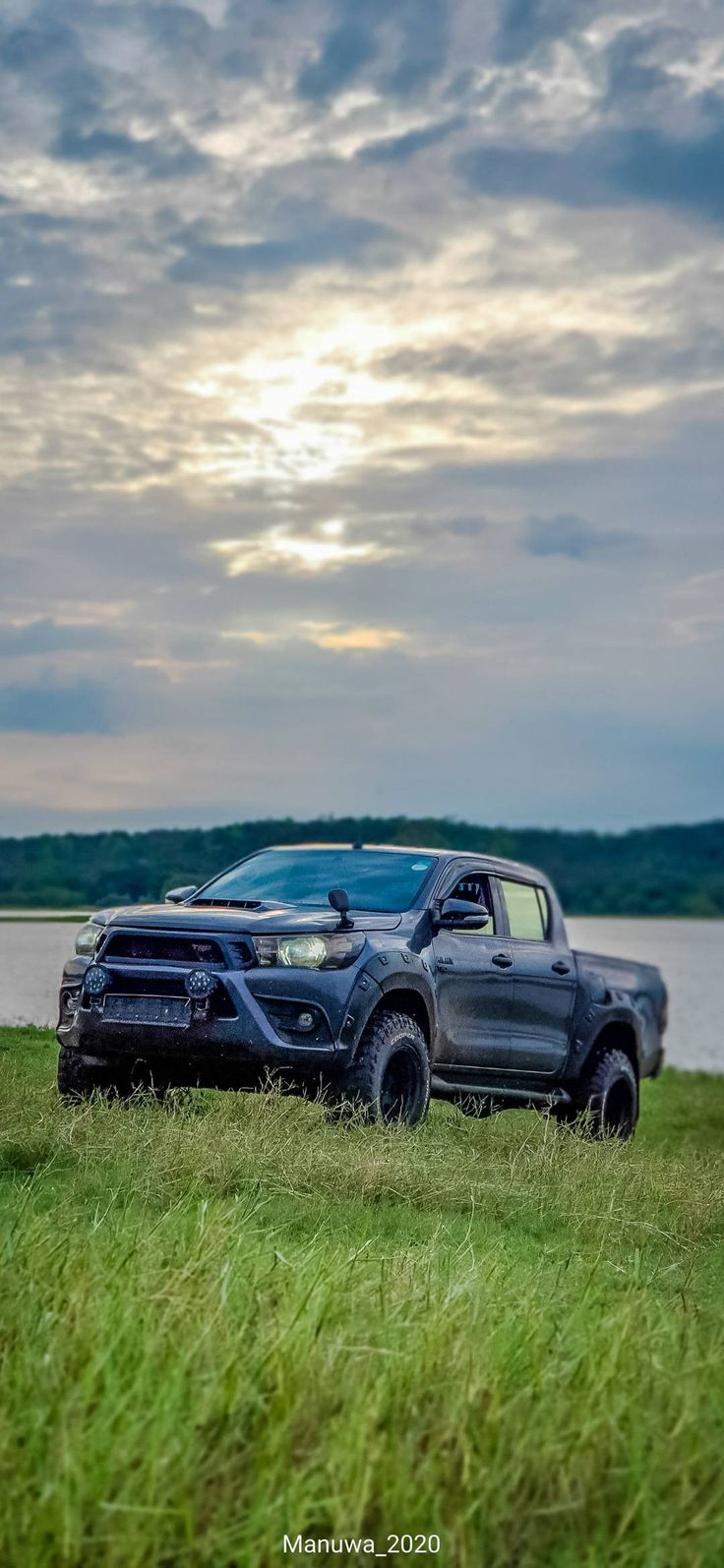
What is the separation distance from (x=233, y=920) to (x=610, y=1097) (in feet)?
14.6

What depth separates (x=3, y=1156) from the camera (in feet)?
25.2

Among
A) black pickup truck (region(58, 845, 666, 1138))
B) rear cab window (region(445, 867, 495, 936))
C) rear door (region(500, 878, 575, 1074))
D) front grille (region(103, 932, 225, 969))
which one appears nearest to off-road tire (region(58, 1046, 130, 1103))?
black pickup truck (region(58, 845, 666, 1138))

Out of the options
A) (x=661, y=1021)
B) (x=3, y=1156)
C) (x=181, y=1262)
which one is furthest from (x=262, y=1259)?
(x=661, y=1021)

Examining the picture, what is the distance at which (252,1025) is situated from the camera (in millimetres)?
9070

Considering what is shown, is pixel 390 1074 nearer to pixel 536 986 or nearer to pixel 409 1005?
pixel 409 1005

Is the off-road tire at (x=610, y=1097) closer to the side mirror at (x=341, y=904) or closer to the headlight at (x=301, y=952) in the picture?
the side mirror at (x=341, y=904)

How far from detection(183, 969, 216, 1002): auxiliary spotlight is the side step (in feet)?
6.18

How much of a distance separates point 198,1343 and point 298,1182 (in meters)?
3.48

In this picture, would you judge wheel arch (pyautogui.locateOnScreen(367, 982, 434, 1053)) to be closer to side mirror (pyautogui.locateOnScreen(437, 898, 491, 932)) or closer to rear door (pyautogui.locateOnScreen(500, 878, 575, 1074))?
side mirror (pyautogui.locateOnScreen(437, 898, 491, 932))

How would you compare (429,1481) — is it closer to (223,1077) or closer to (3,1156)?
(3,1156)

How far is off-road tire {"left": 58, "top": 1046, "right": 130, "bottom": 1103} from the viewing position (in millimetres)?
9672

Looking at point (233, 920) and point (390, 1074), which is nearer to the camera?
point (233, 920)

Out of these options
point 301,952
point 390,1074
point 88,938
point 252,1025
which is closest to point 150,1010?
point 252,1025

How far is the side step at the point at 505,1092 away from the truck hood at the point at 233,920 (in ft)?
4.06
